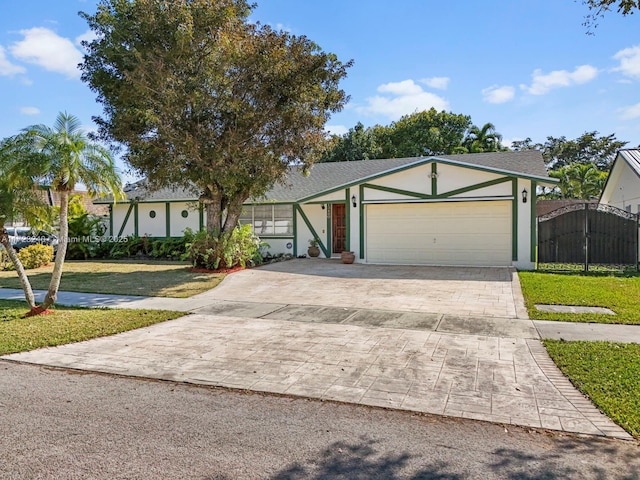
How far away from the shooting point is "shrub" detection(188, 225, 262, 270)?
571 inches

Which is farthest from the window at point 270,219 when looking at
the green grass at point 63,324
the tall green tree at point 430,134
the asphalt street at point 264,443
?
the tall green tree at point 430,134

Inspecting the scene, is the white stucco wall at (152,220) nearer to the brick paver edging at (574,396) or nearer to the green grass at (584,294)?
the green grass at (584,294)

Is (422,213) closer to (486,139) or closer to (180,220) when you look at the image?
(180,220)

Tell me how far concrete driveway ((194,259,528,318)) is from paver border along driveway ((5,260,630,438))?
109mm

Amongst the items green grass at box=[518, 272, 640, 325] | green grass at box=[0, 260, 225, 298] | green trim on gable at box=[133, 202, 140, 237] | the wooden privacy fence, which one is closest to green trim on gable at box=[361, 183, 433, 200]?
the wooden privacy fence

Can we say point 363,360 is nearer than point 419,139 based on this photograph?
Yes

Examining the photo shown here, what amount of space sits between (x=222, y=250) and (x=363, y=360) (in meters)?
9.90

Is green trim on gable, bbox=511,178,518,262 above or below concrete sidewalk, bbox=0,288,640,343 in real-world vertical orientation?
above

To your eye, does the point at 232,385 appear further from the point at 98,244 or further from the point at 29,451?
the point at 98,244

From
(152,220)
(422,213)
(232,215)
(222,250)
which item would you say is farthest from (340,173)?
(152,220)

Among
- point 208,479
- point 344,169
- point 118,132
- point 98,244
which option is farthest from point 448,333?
point 98,244

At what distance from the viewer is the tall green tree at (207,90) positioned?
11.8 metres

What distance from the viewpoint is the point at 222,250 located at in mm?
14492

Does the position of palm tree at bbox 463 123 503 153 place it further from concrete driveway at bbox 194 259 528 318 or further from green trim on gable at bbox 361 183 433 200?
concrete driveway at bbox 194 259 528 318
